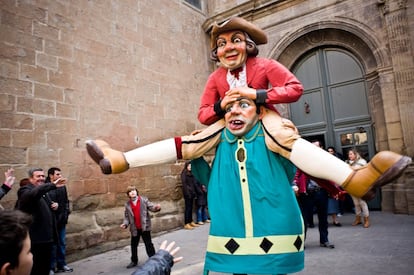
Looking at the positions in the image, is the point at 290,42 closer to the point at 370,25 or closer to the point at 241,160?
the point at 370,25

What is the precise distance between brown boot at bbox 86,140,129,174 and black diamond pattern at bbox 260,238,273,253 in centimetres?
90

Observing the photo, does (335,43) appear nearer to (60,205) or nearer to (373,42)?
(373,42)

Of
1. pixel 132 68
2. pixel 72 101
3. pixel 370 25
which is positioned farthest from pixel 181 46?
pixel 370 25

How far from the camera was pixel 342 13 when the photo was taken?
714 centimetres

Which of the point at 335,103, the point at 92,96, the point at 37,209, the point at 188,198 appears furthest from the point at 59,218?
the point at 335,103

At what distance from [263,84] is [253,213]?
0.86 meters

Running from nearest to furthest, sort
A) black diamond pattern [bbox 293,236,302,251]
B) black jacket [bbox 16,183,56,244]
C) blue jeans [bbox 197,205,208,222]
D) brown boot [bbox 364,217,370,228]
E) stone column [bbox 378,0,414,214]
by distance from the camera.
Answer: black diamond pattern [bbox 293,236,302,251] < black jacket [bbox 16,183,56,244] < brown boot [bbox 364,217,370,228] < stone column [bbox 378,0,414,214] < blue jeans [bbox 197,205,208,222]

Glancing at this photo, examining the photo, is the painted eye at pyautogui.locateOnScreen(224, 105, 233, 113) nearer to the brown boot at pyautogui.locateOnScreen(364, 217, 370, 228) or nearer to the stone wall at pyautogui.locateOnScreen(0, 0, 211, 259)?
the stone wall at pyautogui.locateOnScreen(0, 0, 211, 259)

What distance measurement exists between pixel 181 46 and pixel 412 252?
20.4 feet

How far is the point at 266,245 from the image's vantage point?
1816 millimetres

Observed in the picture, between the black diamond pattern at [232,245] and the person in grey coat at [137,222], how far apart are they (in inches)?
101

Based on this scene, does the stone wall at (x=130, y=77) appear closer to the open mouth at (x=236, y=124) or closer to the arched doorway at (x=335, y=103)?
the arched doorway at (x=335, y=103)

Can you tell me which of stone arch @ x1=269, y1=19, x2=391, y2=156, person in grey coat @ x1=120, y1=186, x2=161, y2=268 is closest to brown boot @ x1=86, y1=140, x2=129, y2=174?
person in grey coat @ x1=120, y1=186, x2=161, y2=268

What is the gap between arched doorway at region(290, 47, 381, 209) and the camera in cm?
734
